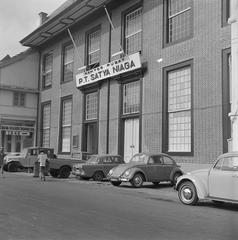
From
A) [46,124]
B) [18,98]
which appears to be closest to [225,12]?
[46,124]

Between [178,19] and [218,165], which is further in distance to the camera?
[178,19]

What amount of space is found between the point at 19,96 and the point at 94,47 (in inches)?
467

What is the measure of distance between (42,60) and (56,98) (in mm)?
5466

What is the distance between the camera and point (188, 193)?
1357cm

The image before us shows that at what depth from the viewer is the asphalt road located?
27.1 feet

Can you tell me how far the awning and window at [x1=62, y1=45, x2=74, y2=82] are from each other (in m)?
1.64

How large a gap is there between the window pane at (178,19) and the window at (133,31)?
284cm

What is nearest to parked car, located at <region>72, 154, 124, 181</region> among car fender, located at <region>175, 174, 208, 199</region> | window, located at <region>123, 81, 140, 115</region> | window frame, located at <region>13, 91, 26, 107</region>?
window, located at <region>123, 81, 140, 115</region>

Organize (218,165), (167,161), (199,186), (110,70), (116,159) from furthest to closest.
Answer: (110,70), (116,159), (167,161), (199,186), (218,165)

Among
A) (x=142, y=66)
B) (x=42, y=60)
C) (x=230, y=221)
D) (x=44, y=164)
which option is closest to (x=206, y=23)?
(x=142, y=66)

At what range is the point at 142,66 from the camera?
26.6 meters

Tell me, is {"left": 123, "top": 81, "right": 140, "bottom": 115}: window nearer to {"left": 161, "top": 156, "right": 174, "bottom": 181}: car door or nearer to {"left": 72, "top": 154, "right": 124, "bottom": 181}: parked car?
{"left": 72, "top": 154, "right": 124, "bottom": 181}: parked car

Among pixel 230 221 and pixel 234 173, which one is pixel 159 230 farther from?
pixel 234 173

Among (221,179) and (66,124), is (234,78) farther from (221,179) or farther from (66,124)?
(66,124)
